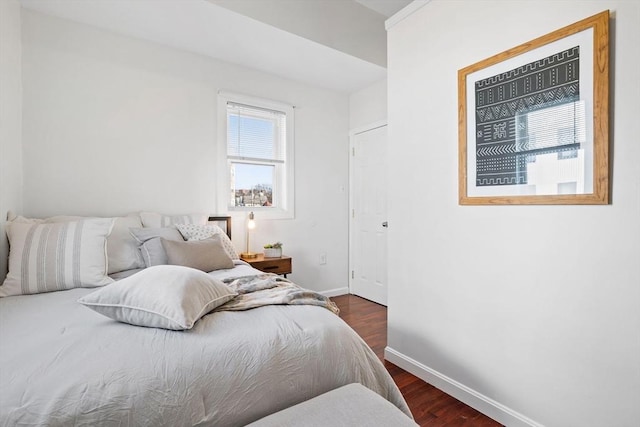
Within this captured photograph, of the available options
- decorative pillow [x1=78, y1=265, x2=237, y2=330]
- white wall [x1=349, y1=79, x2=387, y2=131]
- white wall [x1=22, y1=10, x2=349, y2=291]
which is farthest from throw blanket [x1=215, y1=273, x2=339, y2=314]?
white wall [x1=349, y1=79, x2=387, y2=131]

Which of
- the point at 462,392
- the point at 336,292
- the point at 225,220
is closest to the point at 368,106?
the point at 225,220

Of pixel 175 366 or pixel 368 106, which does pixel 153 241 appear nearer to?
pixel 175 366

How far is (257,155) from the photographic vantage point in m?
3.45

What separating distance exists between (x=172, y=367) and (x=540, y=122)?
1.84 metres

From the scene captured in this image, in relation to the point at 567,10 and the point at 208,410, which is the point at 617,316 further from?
the point at 208,410

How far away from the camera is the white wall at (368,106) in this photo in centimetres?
360

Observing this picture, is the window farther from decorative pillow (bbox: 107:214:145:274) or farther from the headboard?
decorative pillow (bbox: 107:214:145:274)

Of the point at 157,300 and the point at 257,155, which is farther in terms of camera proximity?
the point at 257,155

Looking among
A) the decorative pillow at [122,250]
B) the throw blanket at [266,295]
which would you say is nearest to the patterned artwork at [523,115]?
the throw blanket at [266,295]

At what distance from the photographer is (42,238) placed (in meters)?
1.77

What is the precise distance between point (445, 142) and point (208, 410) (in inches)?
71.4

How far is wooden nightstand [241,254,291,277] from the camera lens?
3003 millimetres

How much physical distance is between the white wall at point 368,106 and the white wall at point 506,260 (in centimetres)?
133

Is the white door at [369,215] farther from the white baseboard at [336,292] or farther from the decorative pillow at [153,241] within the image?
the decorative pillow at [153,241]
